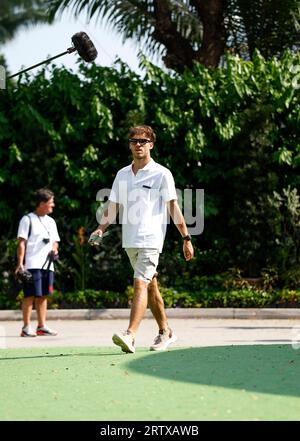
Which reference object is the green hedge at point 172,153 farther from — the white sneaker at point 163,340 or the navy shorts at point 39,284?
the white sneaker at point 163,340

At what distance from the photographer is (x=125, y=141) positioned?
17.4 metres

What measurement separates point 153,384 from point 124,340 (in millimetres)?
1650

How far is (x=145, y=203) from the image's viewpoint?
9430 millimetres

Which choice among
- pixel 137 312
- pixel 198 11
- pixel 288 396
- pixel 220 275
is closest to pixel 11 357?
pixel 137 312

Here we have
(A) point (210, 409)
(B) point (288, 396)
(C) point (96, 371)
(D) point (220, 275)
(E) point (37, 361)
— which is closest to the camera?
(A) point (210, 409)

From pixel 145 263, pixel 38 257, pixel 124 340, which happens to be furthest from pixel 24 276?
pixel 124 340

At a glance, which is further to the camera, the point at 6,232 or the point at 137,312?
the point at 6,232

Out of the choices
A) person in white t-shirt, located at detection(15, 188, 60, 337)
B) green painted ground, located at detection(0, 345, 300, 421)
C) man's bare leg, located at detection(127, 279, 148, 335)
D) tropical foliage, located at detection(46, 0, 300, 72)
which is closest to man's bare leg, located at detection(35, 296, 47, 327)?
person in white t-shirt, located at detection(15, 188, 60, 337)

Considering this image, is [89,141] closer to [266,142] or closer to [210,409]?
[266,142]

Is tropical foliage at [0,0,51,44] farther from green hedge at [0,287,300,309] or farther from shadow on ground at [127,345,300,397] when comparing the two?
shadow on ground at [127,345,300,397]

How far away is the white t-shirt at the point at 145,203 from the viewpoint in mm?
9414

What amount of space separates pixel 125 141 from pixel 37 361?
344 inches

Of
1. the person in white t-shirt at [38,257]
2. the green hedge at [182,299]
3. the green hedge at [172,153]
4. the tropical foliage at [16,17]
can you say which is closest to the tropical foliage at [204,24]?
the green hedge at [172,153]

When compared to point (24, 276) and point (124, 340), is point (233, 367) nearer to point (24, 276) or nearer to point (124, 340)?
point (124, 340)
